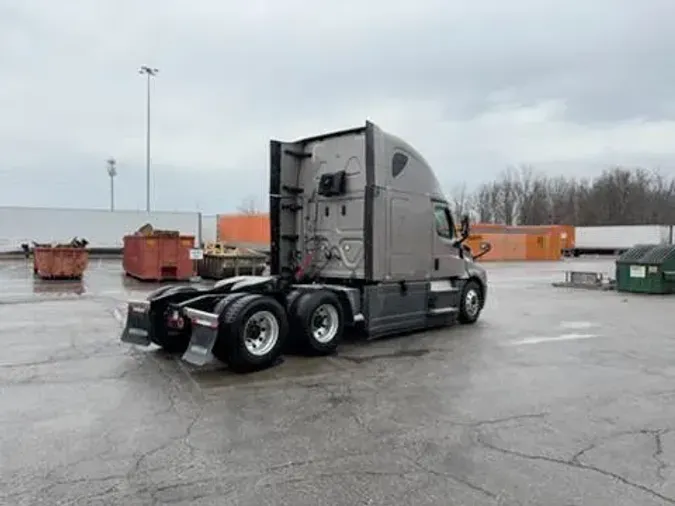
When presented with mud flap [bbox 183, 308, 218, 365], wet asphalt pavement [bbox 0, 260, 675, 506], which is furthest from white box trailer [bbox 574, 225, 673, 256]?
mud flap [bbox 183, 308, 218, 365]

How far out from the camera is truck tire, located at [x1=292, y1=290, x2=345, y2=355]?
8.04 m

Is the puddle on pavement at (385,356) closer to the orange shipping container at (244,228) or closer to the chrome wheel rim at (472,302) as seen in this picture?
the chrome wheel rim at (472,302)

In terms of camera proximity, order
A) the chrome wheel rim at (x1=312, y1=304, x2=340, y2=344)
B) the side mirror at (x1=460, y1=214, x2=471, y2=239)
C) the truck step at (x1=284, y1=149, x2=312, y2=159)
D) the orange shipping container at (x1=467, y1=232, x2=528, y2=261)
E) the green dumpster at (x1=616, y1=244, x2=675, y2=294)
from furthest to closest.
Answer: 1. the orange shipping container at (x1=467, y1=232, x2=528, y2=261)
2. the green dumpster at (x1=616, y1=244, x2=675, y2=294)
3. the side mirror at (x1=460, y1=214, x2=471, y2=239)
4. the truck step at (x1=284, y1=149, x2=312, y2=159)
5. the chrome wheel rim at (x1=312, y1=304, x2=340, y2=344)

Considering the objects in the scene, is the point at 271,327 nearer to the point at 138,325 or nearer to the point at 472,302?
the point at 138,325

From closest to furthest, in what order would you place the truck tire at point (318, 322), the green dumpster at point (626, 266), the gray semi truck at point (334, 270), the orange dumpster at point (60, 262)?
the gray semi truck at point (334, 270), the truck tire at point (318, 322), the green dumpster at point (626, 266), the orange dumpster at point (60, 262)

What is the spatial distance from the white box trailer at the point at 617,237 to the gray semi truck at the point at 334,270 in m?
54.9

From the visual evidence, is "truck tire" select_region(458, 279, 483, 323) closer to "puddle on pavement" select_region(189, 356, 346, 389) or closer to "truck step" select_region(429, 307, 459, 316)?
"truck step" select_region(429, 307, 459, 316)

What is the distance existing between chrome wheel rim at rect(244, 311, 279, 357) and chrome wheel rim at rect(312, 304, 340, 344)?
874mm

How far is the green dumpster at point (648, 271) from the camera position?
747 inches

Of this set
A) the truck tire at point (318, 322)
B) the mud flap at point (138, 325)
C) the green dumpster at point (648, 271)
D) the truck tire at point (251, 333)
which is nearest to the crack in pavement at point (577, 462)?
the truck tire at point (251, 333)

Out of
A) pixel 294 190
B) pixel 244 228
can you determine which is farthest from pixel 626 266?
pixel 244 228

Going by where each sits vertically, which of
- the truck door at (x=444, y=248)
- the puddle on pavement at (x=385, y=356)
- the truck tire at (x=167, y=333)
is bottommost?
the puddle on pavement at (x=385, y=356)

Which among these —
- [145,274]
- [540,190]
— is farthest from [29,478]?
[540,190]

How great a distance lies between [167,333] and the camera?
8.28 m
